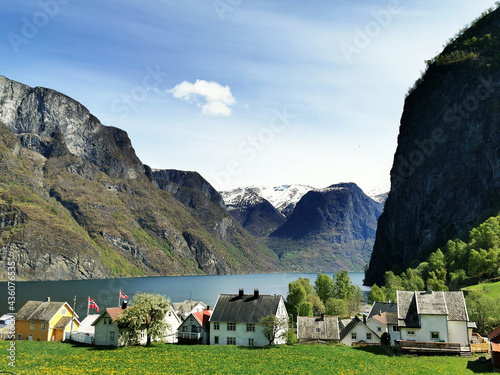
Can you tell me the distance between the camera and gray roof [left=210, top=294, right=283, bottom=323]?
230 feet

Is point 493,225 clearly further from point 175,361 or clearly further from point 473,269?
point 175,361

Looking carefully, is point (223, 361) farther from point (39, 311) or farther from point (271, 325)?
point (39, 311)

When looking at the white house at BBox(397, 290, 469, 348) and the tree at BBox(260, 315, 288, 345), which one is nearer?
the white house at BBox(397, 290, 469, 348)

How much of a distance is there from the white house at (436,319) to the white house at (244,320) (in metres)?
19.1

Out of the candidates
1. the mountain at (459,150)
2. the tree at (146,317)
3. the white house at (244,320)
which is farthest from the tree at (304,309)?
the mountain at (459,150)

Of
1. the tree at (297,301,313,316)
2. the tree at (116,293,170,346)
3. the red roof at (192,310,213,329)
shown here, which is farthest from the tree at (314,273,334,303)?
the tree at (116,293,170,346)

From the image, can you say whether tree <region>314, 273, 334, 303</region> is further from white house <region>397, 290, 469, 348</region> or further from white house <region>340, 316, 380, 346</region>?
white house <region>397, 290, 469, 348</region>

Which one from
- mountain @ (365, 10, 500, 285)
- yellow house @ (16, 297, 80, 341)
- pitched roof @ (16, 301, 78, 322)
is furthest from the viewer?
mountain @ (365, 10, 500, 285)

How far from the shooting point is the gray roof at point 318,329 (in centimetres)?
7050

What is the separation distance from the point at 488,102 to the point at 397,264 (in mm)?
80538

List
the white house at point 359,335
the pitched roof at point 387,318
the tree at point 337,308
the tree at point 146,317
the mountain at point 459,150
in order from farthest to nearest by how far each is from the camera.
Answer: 1. the mountain at point 459,150
2. the tree at point 337,308
3. the pitched roof at point 387,318
4. the white house at point 359,335
5. the tree at point 146,317

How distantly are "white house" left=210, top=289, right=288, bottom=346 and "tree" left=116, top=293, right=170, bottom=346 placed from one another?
9.78 metres

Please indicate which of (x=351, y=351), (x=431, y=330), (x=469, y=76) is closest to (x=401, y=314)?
(x=431, y=330)

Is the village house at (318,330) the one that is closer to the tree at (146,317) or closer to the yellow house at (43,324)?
the tree at (146,317)
